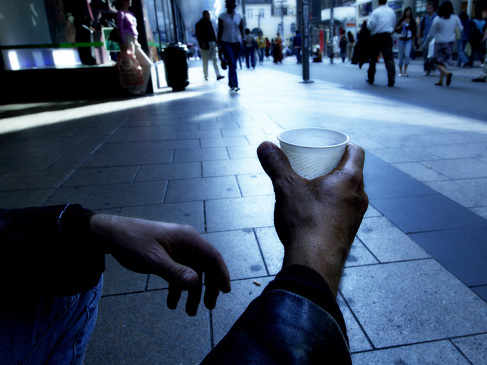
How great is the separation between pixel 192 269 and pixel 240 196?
2.28m

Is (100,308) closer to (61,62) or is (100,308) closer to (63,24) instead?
(61,62)

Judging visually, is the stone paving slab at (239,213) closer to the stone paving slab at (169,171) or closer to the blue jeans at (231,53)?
the stone paving slab at (169,171)

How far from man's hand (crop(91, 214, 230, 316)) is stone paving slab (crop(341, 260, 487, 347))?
1.08m

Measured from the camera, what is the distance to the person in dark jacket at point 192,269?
61 centimetres

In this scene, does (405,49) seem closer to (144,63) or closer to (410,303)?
(144,63)

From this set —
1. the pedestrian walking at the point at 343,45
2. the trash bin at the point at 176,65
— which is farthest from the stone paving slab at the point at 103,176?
the pedestrian walking at the point at 343,45

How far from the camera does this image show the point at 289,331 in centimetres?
60

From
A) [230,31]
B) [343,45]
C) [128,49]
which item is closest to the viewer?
[128,49]

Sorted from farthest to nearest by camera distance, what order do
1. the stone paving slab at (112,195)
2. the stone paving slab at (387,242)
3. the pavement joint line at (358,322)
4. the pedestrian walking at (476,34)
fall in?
1. the pedestrian walking at (476,34)
2. the stone paving slab at (112,195)
3. the stone paving slab at (387,242)
4. the pavement joint line at (358,322)

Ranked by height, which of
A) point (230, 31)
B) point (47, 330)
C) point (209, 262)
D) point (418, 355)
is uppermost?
point (230, 31)

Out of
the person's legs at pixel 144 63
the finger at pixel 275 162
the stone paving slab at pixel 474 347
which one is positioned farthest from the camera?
the person's legs at pixel 144 63

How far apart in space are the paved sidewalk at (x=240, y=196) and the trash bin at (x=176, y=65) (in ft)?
9.63

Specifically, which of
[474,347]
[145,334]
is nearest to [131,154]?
[145,334]

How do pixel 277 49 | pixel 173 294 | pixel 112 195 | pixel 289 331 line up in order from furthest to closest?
pixel 277 49 < pixel 112 195 < pixel 173 294 < pixel 289 331
